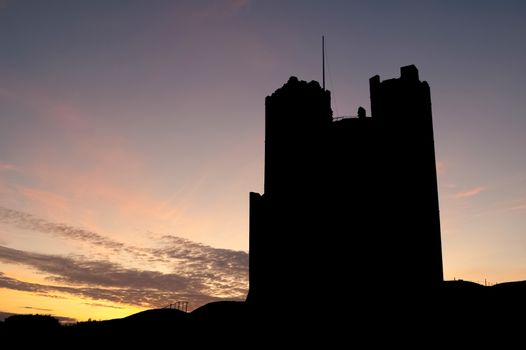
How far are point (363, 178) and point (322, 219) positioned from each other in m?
3.96

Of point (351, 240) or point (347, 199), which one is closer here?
point (351, 240)

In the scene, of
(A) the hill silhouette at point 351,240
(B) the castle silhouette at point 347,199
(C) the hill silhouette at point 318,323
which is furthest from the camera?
(B) the castle silhouette at point 347,199

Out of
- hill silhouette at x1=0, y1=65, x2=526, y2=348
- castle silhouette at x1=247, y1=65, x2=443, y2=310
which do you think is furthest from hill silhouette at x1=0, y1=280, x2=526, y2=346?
castle silhouette at x1=247, y1=65, x2=443, y2=310

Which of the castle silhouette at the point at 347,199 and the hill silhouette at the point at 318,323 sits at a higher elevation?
the castle silhouette at the point at 347,199

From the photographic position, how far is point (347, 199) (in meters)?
34.7

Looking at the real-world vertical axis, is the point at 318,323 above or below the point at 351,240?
below

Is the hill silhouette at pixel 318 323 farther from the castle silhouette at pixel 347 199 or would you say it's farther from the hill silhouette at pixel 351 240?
the castle silhouette at pixel 347 199

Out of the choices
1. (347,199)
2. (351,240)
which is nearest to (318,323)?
(351,240)

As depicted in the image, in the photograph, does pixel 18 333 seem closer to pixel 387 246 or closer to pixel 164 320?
pixel 164 320

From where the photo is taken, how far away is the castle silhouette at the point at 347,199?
32.4 metres

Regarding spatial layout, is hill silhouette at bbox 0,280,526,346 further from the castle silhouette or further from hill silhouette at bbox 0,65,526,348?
the castle silhouette

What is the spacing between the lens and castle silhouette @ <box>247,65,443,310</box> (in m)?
32.4

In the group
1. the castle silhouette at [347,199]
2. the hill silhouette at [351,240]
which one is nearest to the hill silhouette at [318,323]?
the hill silhouette at [351,240]

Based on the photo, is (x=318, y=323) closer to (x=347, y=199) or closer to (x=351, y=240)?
(x=351, y=240)
